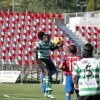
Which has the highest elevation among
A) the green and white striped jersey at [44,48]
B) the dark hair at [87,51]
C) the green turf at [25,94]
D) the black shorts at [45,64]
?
the dark hair at [87,51]

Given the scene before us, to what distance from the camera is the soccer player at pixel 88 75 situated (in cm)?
970

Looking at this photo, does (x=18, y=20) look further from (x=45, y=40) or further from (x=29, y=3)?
(x=29, y=3)

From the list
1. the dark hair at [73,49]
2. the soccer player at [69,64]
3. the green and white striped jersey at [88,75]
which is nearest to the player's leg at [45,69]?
the soccer player at [69,64]

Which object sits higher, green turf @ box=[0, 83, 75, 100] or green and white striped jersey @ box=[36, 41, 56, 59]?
green and white striped jersey @ box=[36, 41, 56, 59]

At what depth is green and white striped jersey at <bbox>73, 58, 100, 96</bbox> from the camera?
9727mm

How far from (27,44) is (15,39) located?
0.90m

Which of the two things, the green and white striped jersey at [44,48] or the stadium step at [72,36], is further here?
the stadium step at [72,36]

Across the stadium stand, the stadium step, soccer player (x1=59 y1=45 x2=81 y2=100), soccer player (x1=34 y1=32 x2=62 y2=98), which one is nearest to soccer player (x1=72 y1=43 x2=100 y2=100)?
soccer player (x1=59 y1=45 x2=81 y2=100)

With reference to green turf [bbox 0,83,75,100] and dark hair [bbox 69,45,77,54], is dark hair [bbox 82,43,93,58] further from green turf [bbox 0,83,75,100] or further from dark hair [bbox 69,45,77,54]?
green turf [bbox 0,83,75,100]

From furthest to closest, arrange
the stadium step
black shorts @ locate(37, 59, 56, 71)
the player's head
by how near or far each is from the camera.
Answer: the stadium step → black shorts @ locate(37, 59, 56, 71) → the player's head

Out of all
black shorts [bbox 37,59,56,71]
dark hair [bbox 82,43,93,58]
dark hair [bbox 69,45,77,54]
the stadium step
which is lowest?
the stadium step

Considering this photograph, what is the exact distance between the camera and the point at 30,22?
127ft

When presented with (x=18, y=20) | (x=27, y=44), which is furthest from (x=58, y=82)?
(x=18, y=20)

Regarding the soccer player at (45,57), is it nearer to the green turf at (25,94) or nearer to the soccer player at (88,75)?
the green turf at (25,94)
